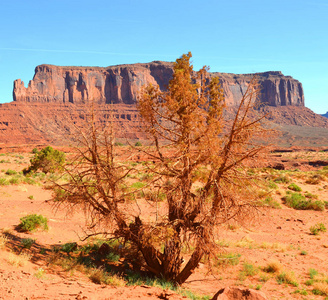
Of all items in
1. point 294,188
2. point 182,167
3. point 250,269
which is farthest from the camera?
point 294,188

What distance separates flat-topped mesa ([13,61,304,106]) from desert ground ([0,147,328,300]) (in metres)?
134

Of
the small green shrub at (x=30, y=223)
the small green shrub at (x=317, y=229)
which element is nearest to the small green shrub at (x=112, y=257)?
the small green shrub at (x=30, y=223)

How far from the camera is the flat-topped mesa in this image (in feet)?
481

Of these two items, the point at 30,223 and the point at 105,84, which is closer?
the point at 30,223

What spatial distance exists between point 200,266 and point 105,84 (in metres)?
158

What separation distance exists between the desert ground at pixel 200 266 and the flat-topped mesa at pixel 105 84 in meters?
134

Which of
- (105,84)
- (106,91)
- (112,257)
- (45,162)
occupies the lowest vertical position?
(112,257)

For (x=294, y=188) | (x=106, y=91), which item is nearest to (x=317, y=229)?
(x=294, y=188)

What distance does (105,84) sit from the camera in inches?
6289

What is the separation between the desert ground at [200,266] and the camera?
615 cm

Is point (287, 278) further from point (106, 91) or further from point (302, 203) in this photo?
point (106, 91)

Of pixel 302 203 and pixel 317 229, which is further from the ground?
pixel 302 203

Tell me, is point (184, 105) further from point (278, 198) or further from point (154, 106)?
point (278, 198)

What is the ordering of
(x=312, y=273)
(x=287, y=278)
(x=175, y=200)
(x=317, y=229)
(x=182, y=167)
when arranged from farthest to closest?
1. (x=317, y=229)
2. (x=312, y=273)
3. (x=287, y=278)
4. (x=182, y=167)
5. (x=175, y=200)
